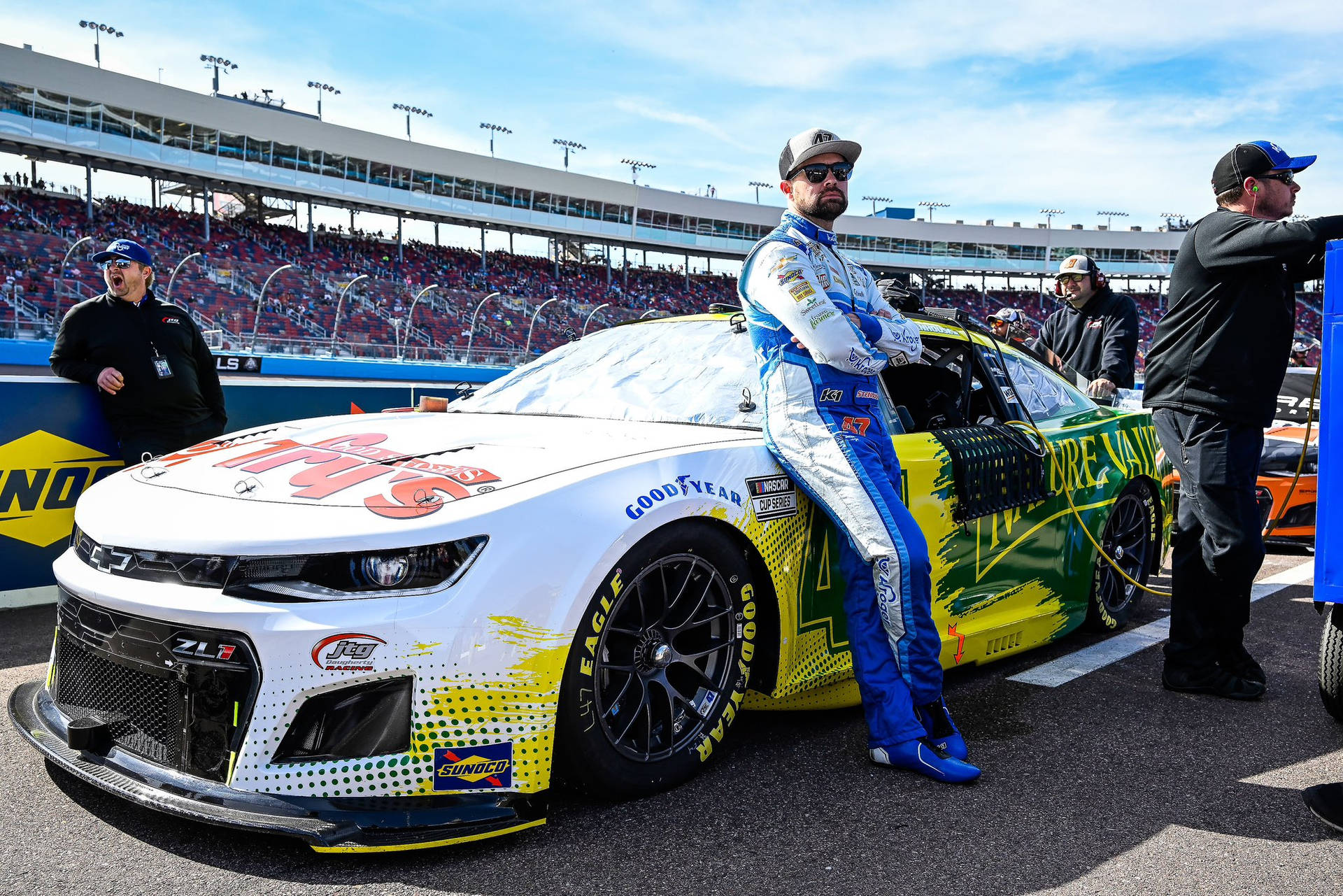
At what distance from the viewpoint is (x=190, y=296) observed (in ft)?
94.9

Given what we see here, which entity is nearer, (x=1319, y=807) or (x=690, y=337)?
(x=1319, y=807)

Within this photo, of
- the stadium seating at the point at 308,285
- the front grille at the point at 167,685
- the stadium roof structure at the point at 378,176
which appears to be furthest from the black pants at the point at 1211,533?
the stadium roof structure at the point at 378,176

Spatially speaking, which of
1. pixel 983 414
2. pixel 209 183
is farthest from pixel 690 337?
pixel 209 183

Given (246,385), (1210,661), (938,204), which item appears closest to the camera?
(1210,661)

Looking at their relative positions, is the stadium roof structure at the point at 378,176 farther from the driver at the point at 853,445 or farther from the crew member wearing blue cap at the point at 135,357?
the driver at the point at 853,445

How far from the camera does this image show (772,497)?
3045mm

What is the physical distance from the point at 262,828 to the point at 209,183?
1754 inches

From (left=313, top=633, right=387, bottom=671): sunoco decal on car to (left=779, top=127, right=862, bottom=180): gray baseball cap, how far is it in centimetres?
191

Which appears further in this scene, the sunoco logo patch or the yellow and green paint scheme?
the yellow and green paint scheme

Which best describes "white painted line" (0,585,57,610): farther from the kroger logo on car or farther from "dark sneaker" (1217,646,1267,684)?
"dark sneaker" (1217,646,1267,684)

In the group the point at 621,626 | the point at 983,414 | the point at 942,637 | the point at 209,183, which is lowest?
the point at 942,637

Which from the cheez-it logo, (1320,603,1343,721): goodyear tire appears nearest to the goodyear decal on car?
the cheez-it logo

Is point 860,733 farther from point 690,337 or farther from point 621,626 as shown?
point 690,337

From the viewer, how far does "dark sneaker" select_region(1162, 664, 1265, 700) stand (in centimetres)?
388
